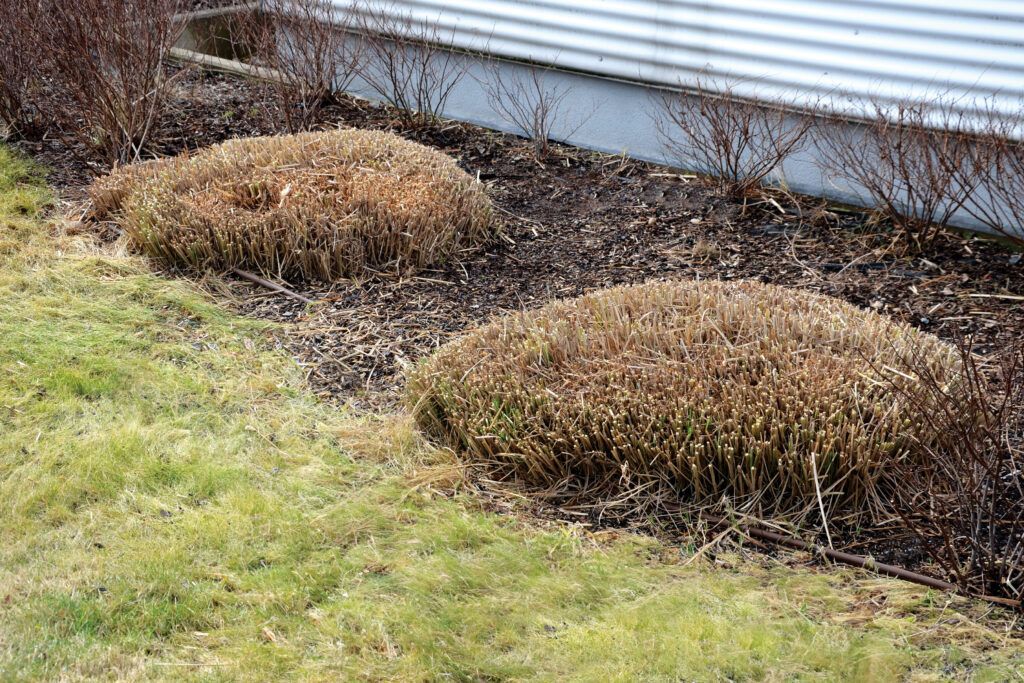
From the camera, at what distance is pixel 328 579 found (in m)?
3.23

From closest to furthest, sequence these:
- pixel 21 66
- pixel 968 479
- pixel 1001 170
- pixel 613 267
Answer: pixel 968 479 < pixel 1001 170 < pixel 613 267 < pixel 21 66

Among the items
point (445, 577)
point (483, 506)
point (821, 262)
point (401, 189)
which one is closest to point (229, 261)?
point (401, 189)

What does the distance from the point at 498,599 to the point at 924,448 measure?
63.5 inches

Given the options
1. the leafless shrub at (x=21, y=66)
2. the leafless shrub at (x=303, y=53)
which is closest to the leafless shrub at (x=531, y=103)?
the leafless shrub at (x=303, y=53)

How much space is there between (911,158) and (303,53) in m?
4.91

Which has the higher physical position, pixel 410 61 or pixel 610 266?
pixel 410 61

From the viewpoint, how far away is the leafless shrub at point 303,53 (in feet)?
26.1

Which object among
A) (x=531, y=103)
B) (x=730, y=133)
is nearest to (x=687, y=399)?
(x=730, y=133)

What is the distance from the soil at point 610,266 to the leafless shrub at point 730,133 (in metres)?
0.17

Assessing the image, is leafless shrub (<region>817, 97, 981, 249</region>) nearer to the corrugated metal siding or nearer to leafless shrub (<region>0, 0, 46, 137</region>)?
the corrugated metal siding

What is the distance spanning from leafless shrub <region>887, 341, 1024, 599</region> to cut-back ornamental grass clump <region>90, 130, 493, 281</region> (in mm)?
3027

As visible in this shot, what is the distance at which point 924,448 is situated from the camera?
3.44 metres

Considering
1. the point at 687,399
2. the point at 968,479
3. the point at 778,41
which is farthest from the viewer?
the point at 778,41

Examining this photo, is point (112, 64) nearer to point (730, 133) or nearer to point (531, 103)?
point (531, 103)
